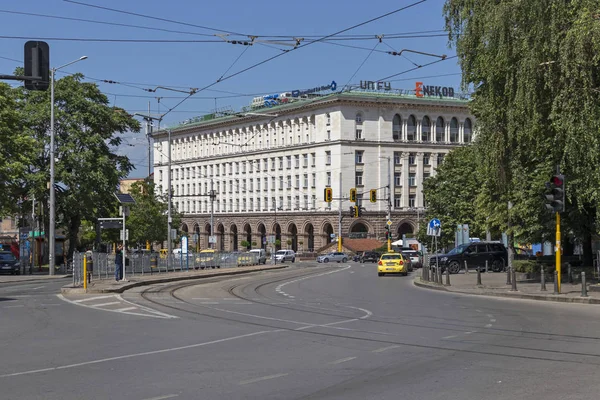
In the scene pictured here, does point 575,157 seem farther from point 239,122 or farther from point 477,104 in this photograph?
point 239,122

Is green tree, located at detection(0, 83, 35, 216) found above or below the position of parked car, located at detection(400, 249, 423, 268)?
above

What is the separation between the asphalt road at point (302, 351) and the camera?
35.3 feet

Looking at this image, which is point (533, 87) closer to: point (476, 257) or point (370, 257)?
point (476, 257)

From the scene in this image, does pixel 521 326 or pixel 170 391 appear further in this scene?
pixel 521 326

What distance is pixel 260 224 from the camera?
12512 cm

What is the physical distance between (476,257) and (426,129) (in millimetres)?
68985

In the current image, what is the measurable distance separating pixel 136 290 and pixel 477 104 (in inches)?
587

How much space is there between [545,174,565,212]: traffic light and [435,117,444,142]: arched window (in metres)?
93.3

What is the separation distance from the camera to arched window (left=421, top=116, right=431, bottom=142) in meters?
119

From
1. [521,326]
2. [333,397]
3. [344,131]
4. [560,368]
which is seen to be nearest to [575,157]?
[521,326]

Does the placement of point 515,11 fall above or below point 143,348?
above

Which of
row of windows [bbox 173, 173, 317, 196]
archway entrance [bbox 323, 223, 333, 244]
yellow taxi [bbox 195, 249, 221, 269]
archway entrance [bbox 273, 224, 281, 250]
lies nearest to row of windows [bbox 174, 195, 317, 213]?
row of windows [bbox 173, 173, 317, 196]

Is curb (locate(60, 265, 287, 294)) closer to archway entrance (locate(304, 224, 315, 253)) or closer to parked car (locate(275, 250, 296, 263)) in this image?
parked car (locate(275, 250, 296, 263))

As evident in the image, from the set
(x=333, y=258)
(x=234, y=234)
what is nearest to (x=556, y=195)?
(x=333, y=258)
